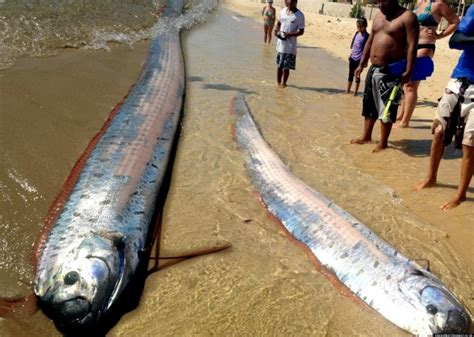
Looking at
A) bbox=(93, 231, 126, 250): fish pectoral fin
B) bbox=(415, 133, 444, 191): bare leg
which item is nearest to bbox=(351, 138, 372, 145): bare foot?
bbox=(415, 133, 444, 191): bare leg

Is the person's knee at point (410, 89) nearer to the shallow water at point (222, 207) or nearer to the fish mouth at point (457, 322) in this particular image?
the shallow water at point (222, 207)

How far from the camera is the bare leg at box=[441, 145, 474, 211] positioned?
15.2 ft

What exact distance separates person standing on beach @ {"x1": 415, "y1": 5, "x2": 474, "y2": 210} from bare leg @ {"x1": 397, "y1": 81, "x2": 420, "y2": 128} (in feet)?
7.50

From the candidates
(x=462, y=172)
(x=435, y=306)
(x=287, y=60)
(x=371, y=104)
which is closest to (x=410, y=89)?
(x=371, y=104)

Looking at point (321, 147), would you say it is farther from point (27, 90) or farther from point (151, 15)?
point (151, 15)

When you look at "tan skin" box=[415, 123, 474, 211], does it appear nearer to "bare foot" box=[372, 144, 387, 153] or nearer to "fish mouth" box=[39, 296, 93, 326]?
"bare foot" box=[372, 144, 387, 153]

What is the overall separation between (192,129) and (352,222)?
3101mm

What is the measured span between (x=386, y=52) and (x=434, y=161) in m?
1.61


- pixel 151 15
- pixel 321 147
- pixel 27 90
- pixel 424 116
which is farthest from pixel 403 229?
pixel 151 15

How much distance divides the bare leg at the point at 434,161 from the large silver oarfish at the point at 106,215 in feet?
9.83

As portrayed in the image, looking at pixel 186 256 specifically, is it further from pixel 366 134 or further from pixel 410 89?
pixel 410 89

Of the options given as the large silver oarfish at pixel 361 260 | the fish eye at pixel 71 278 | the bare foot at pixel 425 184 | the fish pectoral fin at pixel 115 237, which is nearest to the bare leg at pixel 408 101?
the bare foot at pixel 425 184

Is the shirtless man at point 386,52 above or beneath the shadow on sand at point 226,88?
above

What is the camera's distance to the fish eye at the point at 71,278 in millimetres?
3025
